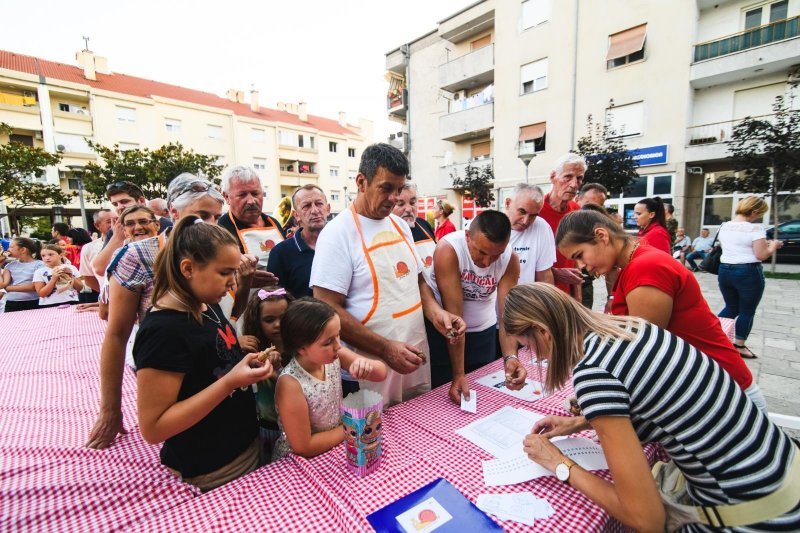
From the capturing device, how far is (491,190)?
17.7 m

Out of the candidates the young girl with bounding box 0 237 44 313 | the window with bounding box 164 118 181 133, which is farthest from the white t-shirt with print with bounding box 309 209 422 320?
the window with bounding box 164 118 181 133

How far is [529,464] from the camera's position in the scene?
138 cm

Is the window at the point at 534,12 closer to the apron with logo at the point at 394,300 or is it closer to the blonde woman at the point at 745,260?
the blonde woman at the point at 745,260

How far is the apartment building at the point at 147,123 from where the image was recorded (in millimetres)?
21625

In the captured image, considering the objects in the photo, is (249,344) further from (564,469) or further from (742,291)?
(742,291)

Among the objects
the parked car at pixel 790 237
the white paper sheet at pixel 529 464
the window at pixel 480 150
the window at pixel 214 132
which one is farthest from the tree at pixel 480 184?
the window at pixel 214 132

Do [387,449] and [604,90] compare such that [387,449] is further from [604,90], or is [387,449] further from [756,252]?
[604,90]

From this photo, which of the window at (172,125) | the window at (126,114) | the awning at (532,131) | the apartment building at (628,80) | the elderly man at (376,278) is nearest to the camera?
the elderly man at (376,278)

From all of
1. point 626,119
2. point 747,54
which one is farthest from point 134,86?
point 747,54

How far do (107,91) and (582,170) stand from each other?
99.4ft

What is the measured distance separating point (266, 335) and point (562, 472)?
1.58m

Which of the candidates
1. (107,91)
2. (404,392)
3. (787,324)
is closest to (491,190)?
(787,324)

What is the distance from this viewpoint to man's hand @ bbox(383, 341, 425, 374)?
1837 millimetres

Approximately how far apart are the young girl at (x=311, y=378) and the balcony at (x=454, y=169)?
697 inches
